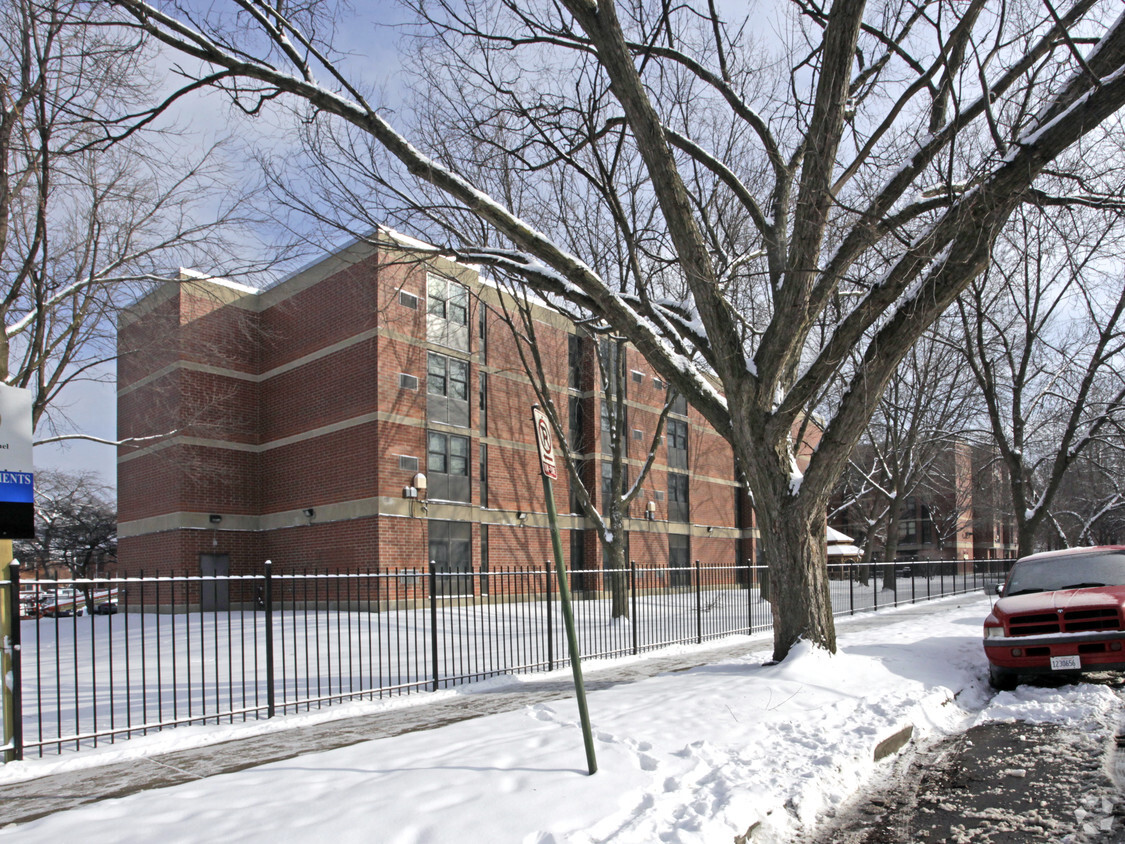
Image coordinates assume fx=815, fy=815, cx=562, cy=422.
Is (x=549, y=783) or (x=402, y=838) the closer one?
(x=402, y=838)

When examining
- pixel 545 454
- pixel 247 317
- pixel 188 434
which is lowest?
pixel 545 454

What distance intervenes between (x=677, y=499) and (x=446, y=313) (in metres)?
15.0

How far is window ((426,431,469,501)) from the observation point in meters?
25.8

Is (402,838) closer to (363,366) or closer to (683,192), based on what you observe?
(683,192)

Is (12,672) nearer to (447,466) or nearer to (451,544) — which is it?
(451,544)

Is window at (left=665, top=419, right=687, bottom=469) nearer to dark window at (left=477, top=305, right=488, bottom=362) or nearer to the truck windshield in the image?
dark window at (left=477, top=305, right=488, bottom=362)

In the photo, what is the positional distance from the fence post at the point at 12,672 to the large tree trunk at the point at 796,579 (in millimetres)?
7693

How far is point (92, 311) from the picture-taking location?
1630 cm

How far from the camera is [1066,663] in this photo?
8.87 meters

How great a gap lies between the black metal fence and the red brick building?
5.20m

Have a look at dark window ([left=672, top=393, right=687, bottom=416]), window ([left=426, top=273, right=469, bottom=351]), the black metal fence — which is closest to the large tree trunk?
the black metal fence

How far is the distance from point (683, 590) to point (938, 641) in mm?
4385

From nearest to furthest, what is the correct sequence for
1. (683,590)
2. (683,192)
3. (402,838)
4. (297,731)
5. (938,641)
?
(402,838), (297,731), (683,192), (938,641), (683,590)

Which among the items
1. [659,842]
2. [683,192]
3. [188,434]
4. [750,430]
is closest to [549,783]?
[659,842]
